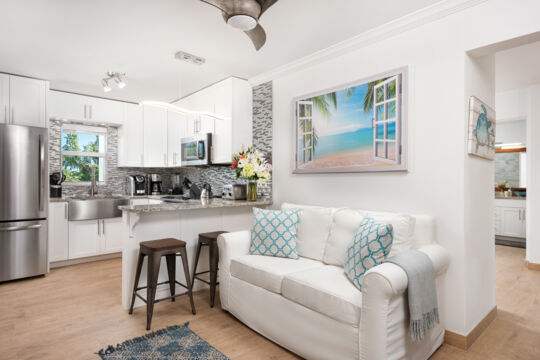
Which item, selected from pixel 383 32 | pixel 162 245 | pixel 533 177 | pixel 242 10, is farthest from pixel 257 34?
pixel 533 177

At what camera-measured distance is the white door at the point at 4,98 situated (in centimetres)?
373

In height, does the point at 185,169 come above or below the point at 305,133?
below

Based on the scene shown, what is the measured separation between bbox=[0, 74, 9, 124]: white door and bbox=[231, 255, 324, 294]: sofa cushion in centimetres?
339

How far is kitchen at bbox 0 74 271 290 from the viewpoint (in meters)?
3.62

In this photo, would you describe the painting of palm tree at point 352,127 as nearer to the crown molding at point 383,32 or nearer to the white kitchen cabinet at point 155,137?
the crown molding at point 383,32

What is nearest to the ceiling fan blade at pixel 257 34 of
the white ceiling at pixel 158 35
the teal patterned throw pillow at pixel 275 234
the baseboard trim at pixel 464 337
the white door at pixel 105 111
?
the white ceiling at pixel 158 35

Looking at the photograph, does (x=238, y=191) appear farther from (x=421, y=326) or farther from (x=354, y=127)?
(x=421, y=326)

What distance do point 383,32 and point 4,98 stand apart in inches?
170

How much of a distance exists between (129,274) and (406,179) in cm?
259

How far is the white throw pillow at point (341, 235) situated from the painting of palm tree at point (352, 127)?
569mm

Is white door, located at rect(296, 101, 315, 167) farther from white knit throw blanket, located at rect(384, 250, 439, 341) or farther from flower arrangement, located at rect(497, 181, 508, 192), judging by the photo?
flower arrangement, located at rect(497, 181, 508, 192)

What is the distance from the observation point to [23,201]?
3695 millimetres

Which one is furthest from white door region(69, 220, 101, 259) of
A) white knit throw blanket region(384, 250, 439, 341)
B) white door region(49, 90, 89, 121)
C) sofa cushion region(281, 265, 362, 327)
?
white knit throw blanket region(384, 250, 439, 341)

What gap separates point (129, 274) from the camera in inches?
112
